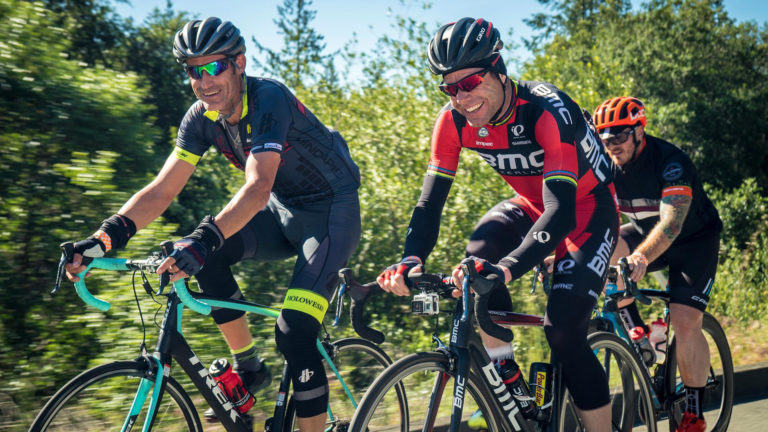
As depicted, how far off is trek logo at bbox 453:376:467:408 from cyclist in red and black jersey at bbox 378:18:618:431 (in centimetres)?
47

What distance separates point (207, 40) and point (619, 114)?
271cm

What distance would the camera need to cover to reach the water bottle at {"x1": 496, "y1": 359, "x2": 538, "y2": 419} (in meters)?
3.41

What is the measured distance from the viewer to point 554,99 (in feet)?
11.5

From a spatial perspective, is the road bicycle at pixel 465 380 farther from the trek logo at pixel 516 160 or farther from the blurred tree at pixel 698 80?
the blurred tree at pixel 698 80

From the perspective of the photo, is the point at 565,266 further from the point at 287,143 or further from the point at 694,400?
the point at 694,400

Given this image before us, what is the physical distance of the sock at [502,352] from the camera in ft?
11.8

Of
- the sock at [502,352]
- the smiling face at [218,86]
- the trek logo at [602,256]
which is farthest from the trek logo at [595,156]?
the smiling face at [218,86]

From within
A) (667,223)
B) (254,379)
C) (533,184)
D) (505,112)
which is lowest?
(254,379)

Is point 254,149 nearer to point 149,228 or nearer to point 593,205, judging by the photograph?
point 593,205

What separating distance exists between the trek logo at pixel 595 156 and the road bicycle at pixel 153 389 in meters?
1.65

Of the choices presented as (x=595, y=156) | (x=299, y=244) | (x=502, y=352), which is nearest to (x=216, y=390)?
(x=299, y=244)

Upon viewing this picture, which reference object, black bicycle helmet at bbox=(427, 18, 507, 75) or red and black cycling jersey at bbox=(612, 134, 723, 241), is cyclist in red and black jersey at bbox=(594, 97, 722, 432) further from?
black bicycle helmet at bbox=(427, 18, 507, 75)

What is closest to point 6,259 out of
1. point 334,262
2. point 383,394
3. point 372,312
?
point 334,262

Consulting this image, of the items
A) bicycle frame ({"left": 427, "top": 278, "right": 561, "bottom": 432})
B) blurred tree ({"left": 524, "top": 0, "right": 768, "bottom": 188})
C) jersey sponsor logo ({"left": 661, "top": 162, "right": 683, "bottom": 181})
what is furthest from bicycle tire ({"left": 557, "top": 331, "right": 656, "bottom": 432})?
blurred tree ({"left": 524, "top": 0, "right": 768, "bottom": 188})
